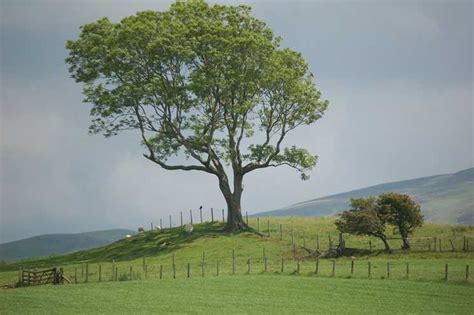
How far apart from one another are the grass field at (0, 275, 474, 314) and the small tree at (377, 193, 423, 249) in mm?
18999

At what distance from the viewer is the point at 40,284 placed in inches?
2037

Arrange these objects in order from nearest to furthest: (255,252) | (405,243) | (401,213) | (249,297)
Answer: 1. (249,297)
2. (405,243)
3. (255,252)
4. (401,213)

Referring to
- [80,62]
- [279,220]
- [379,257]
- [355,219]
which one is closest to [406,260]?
[379,257]

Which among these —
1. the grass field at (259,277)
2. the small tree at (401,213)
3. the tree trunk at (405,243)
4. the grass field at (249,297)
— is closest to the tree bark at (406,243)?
the tree trunk at (405,243)

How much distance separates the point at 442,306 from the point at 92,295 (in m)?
22.9

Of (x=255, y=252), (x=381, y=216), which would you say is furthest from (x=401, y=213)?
(x=255, y=252)

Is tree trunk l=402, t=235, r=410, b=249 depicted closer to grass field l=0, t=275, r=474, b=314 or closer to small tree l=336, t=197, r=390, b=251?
small tree l=336, t=197, r=390, b=251

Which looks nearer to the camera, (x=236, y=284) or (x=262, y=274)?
(x=236, y=284)

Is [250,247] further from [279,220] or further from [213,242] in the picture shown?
[279,220]

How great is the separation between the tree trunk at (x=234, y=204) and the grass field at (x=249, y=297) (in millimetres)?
25421

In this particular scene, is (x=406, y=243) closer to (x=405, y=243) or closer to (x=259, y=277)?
(x=405, y=243)

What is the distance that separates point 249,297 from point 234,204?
114ft

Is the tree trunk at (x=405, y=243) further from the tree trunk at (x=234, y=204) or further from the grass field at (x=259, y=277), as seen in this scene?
the tree trunk at (x=234, y=204)

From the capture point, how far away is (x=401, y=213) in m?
63.5
